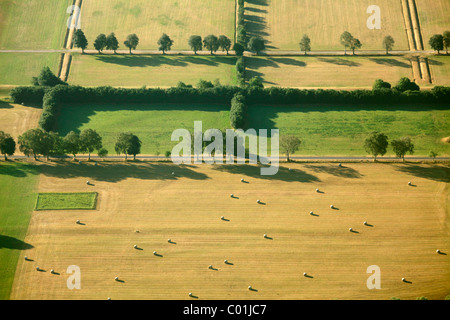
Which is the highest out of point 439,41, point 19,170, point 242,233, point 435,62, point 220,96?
point 439,41

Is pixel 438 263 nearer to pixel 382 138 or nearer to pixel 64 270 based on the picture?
pixel 382 138

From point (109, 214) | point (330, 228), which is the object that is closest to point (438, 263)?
point (330, 228)

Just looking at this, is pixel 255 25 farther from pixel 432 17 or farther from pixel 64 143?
pixel 64 143

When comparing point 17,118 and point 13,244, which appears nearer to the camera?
point 13,244

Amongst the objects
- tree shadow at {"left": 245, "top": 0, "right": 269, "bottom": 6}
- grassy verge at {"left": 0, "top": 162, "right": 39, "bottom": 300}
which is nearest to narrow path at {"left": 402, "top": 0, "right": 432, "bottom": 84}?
tree shadow at {"left": 245, "top": 0, "right": 269, "bottom": 6}

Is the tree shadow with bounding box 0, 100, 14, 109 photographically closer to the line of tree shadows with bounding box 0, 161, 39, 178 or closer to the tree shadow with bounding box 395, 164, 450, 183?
the line of tree shadows with bounding box 0, 161, 39, 178

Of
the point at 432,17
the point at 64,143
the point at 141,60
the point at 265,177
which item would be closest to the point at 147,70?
the point at 141,60
